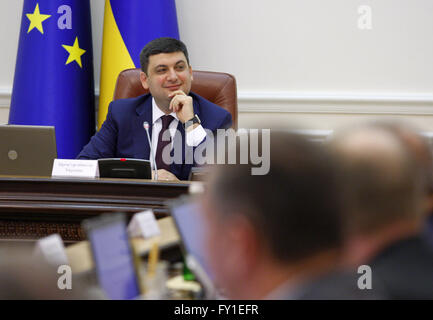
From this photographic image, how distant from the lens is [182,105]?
2.93 meters

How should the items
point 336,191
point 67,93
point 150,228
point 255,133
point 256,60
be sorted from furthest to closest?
point 256,60 → point 67,93 → point 150,228 → point 255,133 → point 336,191

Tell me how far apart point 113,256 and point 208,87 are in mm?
2423

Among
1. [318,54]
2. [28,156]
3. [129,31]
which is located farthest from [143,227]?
[318,54]

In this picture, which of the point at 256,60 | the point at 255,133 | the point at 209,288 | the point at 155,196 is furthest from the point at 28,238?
the point at 256,60

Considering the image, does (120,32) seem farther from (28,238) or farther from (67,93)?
(28,238)

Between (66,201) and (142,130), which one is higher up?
(142,130)

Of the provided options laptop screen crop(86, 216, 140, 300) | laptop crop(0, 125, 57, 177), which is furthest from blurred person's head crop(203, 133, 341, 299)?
laptop crop(0, 125, 57, 177)

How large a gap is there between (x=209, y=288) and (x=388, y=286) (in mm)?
219

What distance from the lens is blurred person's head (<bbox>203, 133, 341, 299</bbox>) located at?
514mm

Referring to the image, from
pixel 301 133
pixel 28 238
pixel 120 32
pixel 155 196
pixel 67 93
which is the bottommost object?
pixel 28 238

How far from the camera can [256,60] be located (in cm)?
402

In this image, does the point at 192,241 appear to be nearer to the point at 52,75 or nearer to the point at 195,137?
the point at 195,137

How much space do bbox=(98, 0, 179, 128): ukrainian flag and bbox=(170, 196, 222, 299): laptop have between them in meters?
3.03

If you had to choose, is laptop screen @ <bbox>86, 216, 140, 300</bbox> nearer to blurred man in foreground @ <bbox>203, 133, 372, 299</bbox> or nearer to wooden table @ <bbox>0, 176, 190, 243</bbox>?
blurred man in foreground @ <bbox>203, 133, 372, 299</bbox>
